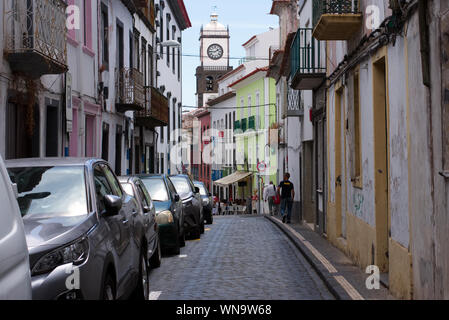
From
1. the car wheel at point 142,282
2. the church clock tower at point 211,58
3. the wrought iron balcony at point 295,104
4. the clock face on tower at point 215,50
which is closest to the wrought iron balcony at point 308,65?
the wrought iron balcony at point 295,104

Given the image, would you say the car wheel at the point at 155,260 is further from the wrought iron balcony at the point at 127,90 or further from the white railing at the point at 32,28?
the wrought iron balcony at the point at 127,90

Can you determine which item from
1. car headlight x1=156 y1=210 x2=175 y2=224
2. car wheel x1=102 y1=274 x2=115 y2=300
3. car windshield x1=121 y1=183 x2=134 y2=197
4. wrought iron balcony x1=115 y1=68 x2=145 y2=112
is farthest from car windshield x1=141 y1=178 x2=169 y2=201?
car wheel x1=102 y1=274 x2=115 y2=300

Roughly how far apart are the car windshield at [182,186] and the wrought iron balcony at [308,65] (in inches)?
156

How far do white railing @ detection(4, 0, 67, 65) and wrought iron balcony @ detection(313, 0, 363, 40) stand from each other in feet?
15.9

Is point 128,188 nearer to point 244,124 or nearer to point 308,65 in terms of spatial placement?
point 308,65

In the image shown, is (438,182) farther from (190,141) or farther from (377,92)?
(190,141)

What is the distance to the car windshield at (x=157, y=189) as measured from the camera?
14719 mm

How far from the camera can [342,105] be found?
1466 centimetres

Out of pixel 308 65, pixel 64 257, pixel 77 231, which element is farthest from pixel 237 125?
pixel 64 257

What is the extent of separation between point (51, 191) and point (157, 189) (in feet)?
26.7

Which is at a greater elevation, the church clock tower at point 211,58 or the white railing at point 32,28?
the church clock tower at point 211,58

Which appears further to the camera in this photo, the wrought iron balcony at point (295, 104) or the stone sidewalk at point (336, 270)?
the wrought iron balcony at point (295, 104)
